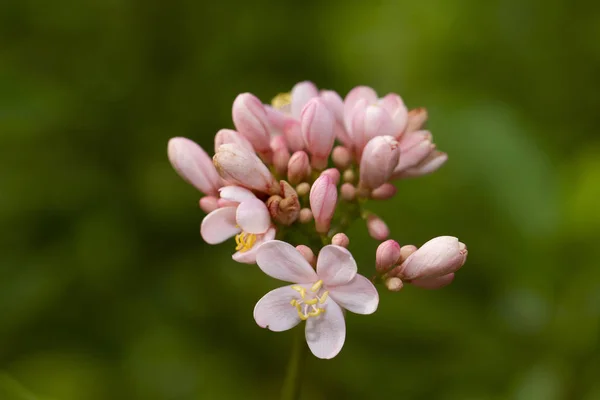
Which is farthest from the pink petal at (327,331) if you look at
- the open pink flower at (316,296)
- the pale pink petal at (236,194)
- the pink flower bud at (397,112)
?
the pink flower bud at (397,112)

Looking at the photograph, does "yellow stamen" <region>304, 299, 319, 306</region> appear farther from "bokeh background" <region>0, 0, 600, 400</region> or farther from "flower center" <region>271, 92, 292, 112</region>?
"bokeh background" <region>0, 0, 600, 400</region>

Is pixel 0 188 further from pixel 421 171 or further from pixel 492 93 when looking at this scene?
pixel 492 93

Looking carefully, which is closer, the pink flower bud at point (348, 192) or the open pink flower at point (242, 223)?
the open pink flower at point (242, 223)

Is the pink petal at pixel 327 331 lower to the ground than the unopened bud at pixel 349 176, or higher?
lower

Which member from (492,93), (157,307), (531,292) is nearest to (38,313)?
(157,307)

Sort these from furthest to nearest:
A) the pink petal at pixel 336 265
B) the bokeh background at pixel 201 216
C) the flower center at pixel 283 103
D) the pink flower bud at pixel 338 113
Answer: the bokeh background at pixel 201 216
the flower center at pixel 283 103
the pink flower bud at pixel 338 113
the pink petal at pixel 336 265

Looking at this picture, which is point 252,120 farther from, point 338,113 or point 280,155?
point 338,113

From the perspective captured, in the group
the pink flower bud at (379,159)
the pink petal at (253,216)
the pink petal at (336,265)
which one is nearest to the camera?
the pink petal at (336,265)

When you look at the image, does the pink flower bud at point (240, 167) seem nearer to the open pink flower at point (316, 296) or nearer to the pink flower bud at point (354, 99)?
the open pink flower at point (316, 296)
